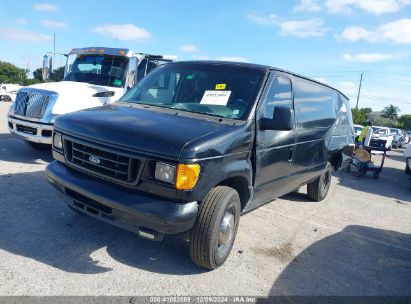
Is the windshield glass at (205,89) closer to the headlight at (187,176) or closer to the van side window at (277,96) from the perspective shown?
the van side window at (277,96)

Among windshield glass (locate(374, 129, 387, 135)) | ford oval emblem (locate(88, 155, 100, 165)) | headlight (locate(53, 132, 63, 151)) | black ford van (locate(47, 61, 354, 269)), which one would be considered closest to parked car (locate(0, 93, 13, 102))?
windshield glass (locate(374, 129, 387, 135))

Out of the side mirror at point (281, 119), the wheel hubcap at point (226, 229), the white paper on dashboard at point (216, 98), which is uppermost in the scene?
the white paper on dashboard at point (216, 98)

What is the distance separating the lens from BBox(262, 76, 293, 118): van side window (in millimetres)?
4215

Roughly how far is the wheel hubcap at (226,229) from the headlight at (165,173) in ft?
2.84

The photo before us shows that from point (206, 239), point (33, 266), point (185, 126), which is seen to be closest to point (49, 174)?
point (33, 266)

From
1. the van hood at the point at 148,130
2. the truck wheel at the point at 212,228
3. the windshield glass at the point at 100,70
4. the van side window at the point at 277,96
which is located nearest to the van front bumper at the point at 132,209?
the truck wheel at the point at 212,228

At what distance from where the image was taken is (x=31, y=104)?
23.5 feet

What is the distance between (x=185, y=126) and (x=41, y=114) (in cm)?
455

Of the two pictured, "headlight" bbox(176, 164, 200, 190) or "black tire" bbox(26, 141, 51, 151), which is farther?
"black tire" bbox(26, 141, 51, 151)

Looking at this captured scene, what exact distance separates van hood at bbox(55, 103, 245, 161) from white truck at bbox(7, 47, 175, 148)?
3.31m

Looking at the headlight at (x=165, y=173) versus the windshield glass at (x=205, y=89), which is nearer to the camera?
the headlight at (x=165, y=173)

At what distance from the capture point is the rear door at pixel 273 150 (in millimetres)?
4121

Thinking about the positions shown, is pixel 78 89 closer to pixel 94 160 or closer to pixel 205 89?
pixel 205 89

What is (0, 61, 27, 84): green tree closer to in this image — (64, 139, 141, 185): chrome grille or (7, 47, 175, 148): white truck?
(7, 47, 175, 148): white truck
